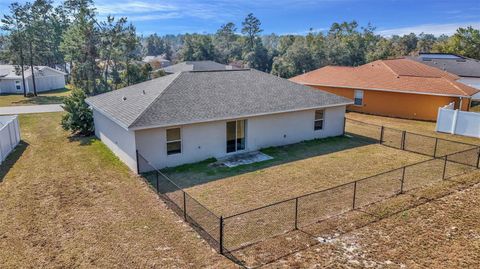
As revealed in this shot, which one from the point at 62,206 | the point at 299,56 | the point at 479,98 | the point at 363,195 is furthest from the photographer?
the point at 299,56

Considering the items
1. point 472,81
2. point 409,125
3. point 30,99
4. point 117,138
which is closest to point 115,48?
point 30,99

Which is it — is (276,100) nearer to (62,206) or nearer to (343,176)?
(343,176)

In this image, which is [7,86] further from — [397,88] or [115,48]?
[397,88]

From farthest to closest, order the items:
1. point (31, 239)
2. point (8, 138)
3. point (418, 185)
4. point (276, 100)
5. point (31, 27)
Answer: point (31, 27) < point (276, 100) < point (8, 138) < point (418, 185) < point (31, 239)

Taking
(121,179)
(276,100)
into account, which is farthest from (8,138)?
(276,100)

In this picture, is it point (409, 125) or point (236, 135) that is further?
point (409, 125)
